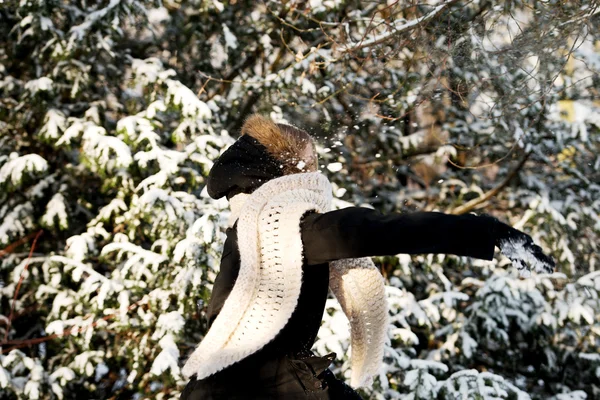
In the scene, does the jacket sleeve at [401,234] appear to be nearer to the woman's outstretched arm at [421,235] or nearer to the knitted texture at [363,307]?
the woman's outstretched arm at [421,235]

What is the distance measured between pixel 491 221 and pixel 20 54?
5.31 meters

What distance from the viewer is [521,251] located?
4.70 feet

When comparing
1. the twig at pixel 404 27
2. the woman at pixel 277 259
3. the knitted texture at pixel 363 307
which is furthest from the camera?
the twig at pixel 404 27

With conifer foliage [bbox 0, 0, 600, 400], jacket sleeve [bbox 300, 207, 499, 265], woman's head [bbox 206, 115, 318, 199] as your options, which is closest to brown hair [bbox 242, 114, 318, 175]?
woman's head [bbox 206, 115, 318, 199]

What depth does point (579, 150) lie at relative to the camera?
590cm

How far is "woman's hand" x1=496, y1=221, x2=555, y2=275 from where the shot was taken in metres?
1.43

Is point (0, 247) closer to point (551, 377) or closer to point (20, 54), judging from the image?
point (20, 54)

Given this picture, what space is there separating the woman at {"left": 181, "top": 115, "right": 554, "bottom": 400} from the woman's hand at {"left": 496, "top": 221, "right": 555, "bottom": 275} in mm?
149

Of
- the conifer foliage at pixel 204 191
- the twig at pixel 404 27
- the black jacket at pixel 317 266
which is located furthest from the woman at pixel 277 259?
the conifer foliage at pixel 204 191

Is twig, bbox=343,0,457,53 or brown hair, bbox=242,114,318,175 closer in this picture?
brown hair, bbox=242,114,318,175

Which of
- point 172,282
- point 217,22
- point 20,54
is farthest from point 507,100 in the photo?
point 20,54

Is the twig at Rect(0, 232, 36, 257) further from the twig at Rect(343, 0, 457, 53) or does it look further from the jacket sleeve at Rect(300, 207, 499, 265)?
the jacket sleeve at Rect(300, 207, 499, 265)

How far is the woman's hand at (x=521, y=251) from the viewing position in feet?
4.70

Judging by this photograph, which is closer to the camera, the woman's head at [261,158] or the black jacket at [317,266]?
the black jacket at [317,266]
